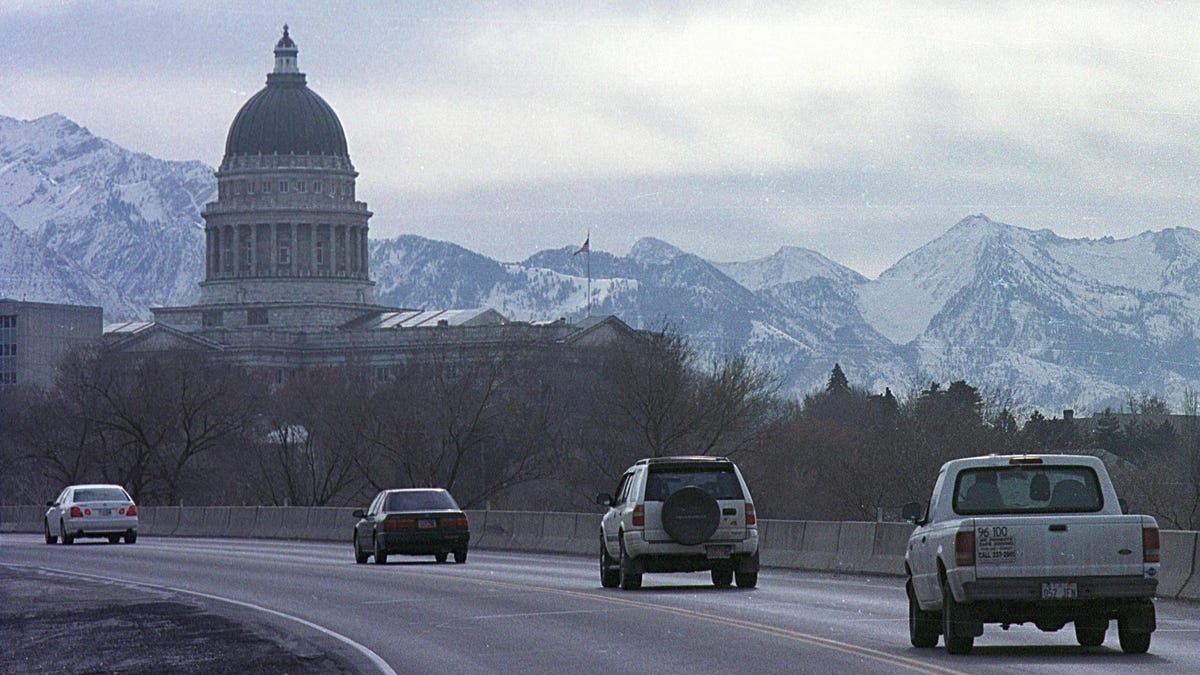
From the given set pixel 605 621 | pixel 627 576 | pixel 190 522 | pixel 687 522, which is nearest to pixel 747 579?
pixel 687 522

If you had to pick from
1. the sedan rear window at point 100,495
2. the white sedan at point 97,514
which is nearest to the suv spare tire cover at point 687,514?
the white sedan at point 97,514

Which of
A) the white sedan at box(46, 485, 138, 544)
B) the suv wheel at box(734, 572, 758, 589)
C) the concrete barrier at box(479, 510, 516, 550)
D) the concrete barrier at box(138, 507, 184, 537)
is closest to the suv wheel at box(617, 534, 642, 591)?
the suv wheel at box(734, 572, 758, 589)

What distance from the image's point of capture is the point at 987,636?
2434 centimetres

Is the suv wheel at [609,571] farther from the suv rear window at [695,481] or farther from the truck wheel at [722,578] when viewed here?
the suv rear window at [695,481]

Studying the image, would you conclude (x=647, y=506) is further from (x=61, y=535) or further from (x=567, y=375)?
(x=567, y=375)

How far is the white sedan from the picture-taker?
5841 cm

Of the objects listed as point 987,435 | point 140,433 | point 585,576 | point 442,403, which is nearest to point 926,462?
point 987,435

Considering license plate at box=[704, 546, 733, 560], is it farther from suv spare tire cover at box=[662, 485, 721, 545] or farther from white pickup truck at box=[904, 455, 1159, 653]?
white pickup truck at box=[904, 455, 1159, 653]

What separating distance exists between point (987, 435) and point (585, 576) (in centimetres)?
6948

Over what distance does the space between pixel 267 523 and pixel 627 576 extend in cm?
3451

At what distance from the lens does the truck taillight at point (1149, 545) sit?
20781 mm

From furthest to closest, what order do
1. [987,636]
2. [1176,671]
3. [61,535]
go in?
[61,535], [987,636], [1176,671]

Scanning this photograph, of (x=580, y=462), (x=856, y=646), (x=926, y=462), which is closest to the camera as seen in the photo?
(x=856, y=646)

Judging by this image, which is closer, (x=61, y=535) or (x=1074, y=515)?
(x=1074, y=515)
